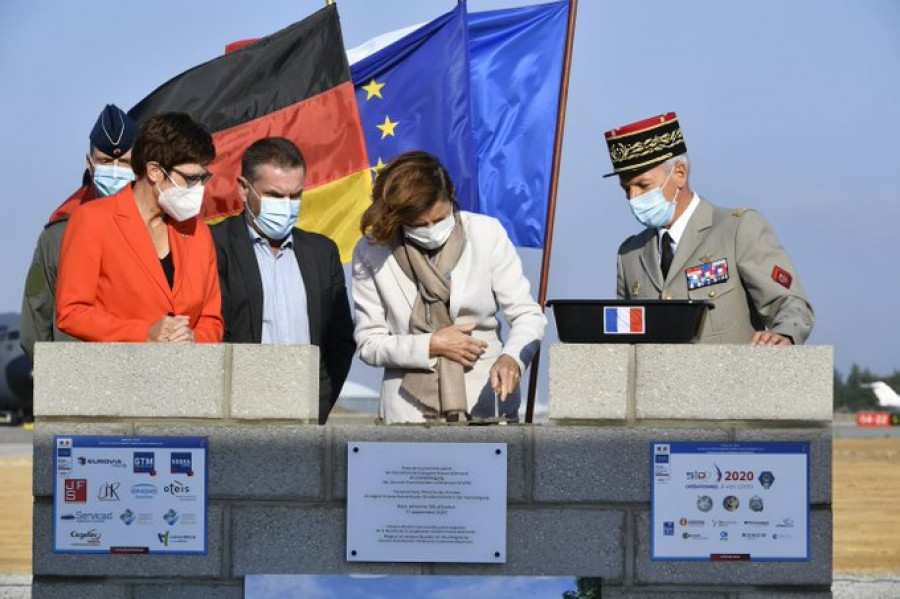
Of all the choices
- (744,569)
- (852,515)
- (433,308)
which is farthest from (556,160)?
(852,515)

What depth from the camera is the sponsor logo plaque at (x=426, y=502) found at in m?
5.39

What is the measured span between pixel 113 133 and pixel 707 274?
8.19 feet

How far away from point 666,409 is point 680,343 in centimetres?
24

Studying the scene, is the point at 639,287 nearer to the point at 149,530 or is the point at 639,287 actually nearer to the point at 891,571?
the point at 149,530

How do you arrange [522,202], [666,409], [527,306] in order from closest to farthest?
[666,409]
[527,306]
[522,202]

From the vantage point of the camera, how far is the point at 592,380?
5395 millimetres

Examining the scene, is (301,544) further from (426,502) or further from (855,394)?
(855,394)

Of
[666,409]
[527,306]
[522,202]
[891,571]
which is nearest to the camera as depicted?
[666,409]

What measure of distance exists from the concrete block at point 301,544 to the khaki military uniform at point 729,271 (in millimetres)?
1651

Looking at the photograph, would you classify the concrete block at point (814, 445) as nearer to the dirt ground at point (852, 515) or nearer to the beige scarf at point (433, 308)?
the beige scarf at point (433, 308)

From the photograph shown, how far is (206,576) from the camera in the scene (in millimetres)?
5473

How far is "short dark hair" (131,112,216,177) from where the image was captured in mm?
5609

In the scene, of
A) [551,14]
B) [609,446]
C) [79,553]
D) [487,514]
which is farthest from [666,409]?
[551,14]

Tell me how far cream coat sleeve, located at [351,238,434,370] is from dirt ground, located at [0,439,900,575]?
20.2 ft
